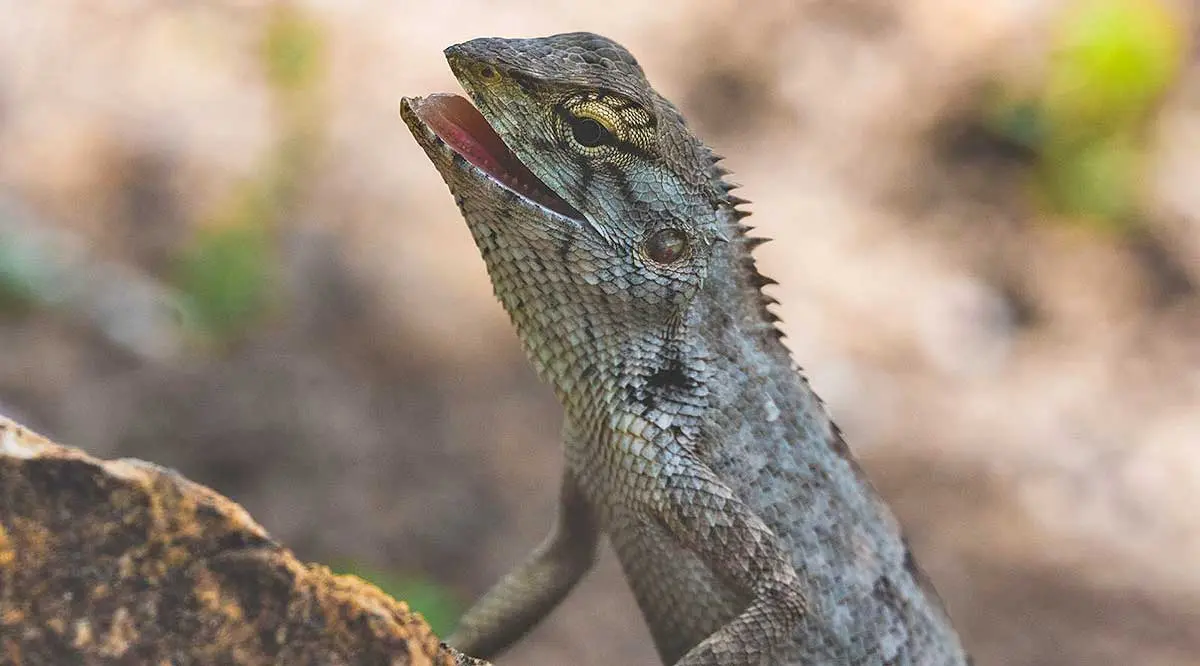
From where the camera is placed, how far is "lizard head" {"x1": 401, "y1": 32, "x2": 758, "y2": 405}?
3.08 metres

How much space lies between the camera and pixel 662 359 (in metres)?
3.28

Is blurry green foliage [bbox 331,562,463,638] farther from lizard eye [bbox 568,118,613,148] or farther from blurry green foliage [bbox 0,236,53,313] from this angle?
lizard eye [bbox 568,118,613,148]

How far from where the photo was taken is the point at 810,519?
3400 millimetres

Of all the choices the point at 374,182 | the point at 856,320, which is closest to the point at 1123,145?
the point at 856,320

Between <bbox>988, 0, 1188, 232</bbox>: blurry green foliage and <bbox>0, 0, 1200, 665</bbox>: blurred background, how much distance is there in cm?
3

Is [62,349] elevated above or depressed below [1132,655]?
below

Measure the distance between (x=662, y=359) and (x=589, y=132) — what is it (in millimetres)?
637

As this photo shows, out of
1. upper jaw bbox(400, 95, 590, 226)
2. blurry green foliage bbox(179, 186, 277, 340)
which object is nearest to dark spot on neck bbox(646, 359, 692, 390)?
upper jaw bbox(400, 95, 590, 226)

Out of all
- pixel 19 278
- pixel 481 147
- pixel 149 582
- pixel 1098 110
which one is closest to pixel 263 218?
pixel 19 278

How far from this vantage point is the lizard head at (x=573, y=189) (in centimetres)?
308

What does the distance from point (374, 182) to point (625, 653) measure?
411cm

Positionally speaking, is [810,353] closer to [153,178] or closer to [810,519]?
[153,178]

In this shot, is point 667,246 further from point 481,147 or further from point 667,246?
point 481,147

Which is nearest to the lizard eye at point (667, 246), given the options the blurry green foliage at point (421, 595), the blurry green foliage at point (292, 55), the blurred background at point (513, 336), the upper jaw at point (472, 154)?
the upper jaw at point (472, 154)
